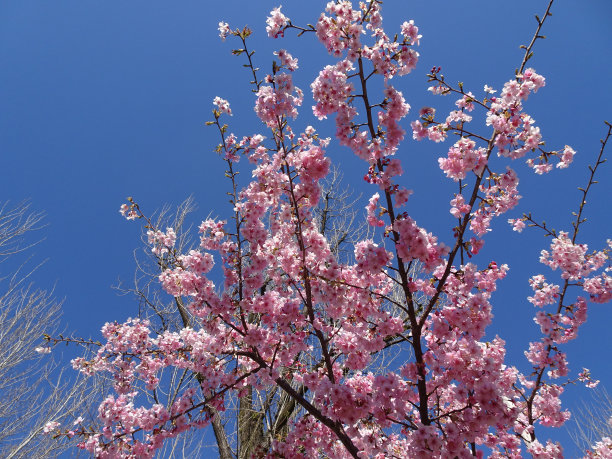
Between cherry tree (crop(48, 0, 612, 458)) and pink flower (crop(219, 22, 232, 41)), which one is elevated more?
pink flower (crop(219, 22, 232, 41))

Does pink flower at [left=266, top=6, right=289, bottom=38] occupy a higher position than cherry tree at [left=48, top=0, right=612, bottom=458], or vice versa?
pink flower at [left=266, top=6, right=289, bottom=38]

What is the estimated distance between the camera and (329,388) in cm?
340

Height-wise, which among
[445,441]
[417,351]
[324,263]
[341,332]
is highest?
[324,263]

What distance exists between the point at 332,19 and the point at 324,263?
254 centimetres

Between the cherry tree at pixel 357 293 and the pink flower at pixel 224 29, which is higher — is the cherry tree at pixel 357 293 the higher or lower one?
the lower one

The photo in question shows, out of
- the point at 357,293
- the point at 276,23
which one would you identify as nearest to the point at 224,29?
the point at 276,23

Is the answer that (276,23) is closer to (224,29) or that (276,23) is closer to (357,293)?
(224,29)

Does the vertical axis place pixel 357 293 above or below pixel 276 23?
below

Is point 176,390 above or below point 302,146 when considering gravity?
below

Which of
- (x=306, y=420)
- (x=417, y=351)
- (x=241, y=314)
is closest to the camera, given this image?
(x=417, y=351)

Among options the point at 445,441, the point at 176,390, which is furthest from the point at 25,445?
the point at 445,441

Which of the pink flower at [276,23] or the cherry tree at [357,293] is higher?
the pink flower at [276,23]

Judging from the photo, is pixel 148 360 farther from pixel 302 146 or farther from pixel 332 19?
pixel 332 19

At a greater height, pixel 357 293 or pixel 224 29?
pixel 224 29
